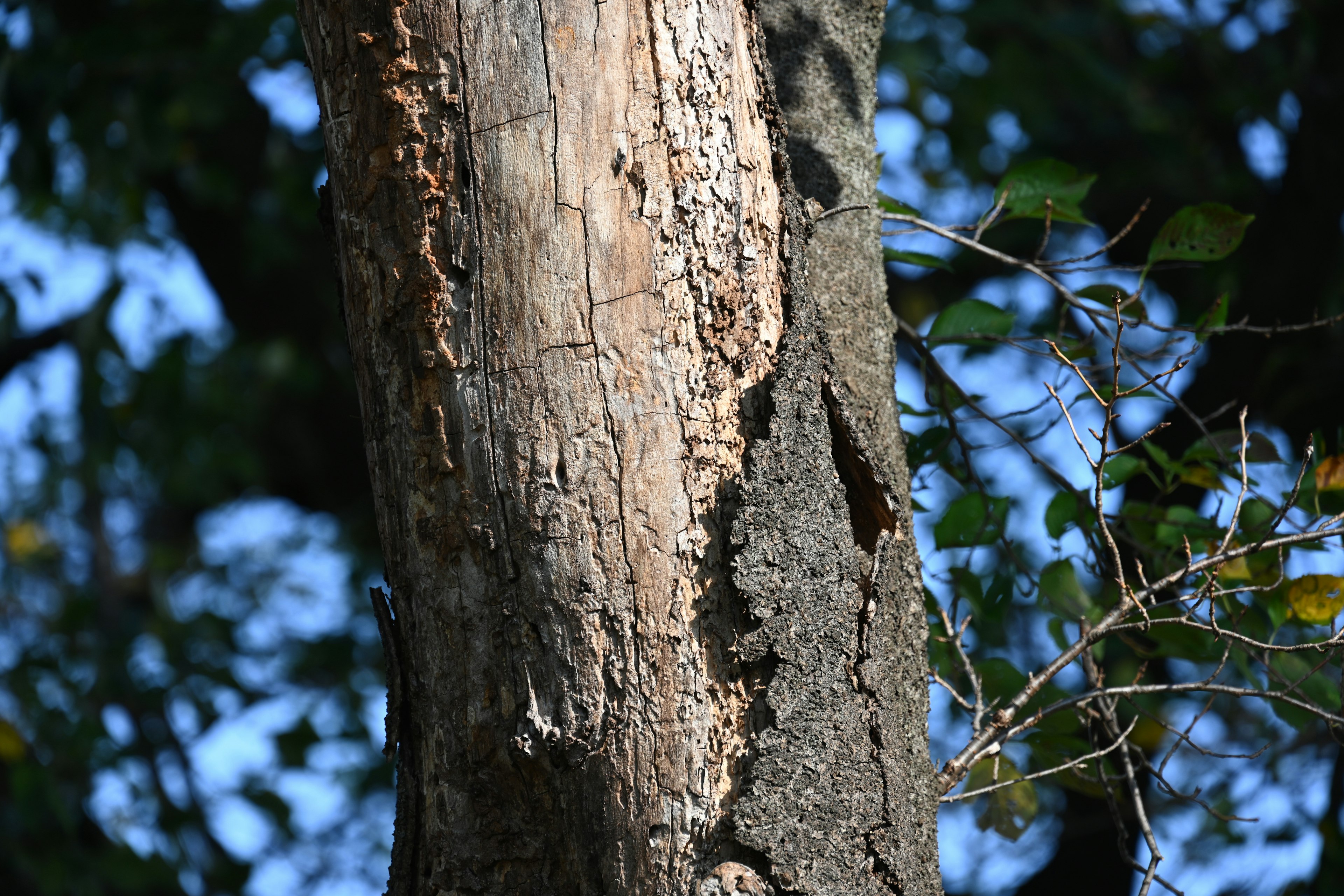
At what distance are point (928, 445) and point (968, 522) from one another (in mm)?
130

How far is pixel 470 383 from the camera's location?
805 millimetres

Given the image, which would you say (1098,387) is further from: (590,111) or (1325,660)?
(590,111)

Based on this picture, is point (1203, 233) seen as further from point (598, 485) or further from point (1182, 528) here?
point (598, 485)

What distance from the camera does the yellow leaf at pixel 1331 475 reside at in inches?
52.8

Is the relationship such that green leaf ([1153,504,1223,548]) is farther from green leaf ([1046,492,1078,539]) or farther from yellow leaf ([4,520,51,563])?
yellow leaf ([4,520,51,563])

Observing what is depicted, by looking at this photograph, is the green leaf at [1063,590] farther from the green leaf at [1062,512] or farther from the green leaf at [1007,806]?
the green leaf at [1007,806]

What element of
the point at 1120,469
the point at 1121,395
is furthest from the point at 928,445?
the point at 1121,395

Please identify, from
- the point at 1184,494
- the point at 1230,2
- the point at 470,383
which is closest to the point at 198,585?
the point at 1184,494

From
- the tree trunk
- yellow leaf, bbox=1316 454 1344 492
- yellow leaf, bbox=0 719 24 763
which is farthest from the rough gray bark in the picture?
yellow leaf, bbox=0 719 24 763

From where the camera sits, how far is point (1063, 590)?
4.42ft

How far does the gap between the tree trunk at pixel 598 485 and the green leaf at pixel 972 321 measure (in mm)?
676

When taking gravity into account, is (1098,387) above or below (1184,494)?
below

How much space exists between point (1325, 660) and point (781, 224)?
0.91 meters

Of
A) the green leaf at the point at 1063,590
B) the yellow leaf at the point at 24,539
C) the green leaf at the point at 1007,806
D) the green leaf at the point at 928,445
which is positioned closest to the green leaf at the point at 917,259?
the green leaf at the point at 928,445
